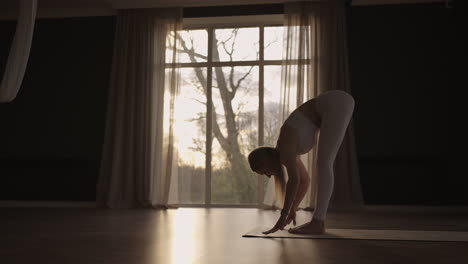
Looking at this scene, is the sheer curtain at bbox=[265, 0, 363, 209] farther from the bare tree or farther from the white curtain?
the white curtain

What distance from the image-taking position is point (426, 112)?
19.5ft

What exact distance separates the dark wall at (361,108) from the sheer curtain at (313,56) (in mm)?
216

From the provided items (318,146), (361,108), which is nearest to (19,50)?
(318,146)

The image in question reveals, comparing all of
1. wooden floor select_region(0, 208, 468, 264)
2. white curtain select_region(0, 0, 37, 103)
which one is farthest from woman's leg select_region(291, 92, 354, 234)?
white curtain select_region(0, 0, 37, 103)

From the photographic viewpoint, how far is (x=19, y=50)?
2.91 meters

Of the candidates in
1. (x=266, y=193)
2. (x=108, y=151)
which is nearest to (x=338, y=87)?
(x=266, y=193)

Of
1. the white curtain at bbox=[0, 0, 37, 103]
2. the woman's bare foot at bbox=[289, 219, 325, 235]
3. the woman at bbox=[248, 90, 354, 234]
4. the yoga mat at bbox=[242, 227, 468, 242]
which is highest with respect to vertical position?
the white curtain at bbox=[0, 0, 37, 103]

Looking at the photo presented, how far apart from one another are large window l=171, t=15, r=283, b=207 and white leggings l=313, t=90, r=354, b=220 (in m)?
3.21

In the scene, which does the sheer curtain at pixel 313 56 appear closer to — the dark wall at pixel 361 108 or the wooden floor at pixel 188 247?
the dark wall at pixel 361 108

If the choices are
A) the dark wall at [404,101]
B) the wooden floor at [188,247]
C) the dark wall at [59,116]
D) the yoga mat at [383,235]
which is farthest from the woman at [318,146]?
the dark wall at [59,116]

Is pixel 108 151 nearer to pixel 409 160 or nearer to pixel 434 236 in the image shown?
pixel 409 160

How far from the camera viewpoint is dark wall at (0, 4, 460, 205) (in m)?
5.91

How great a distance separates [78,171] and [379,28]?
4.36 meters

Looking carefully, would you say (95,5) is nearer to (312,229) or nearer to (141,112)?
(141,112)
